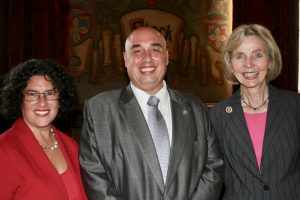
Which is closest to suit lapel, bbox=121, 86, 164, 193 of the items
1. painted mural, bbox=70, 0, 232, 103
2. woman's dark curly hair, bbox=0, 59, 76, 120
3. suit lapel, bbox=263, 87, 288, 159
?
woman's dark curly hair, bbox=0, 59, 76, 120

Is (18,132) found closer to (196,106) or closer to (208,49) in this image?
(196,106)

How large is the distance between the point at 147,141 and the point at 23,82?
78cm

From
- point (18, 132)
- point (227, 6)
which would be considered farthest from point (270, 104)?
point (227, 6)

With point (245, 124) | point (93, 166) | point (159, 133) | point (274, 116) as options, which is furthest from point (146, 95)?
point (274, 116)

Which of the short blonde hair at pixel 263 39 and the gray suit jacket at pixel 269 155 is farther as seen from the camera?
the short blonde hair at pixel 263 39

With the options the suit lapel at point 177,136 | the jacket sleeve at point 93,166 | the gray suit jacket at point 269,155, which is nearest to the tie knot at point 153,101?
the suit lapel at point 177,136

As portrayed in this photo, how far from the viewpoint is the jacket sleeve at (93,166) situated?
7.05 feet

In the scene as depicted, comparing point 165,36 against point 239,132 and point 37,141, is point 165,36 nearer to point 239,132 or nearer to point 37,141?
point 239,132

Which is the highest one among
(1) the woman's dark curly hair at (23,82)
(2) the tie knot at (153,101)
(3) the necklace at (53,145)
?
(1) the woman's dark curly hair at (23,82)

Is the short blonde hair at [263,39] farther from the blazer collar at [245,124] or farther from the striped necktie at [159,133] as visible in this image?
the striped necktie at [159,133]

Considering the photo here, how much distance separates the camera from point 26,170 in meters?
2.07

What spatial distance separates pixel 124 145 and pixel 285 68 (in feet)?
14.3

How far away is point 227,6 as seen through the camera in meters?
6.47

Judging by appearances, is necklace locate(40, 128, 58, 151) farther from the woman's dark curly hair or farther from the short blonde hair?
the short blonde hair
